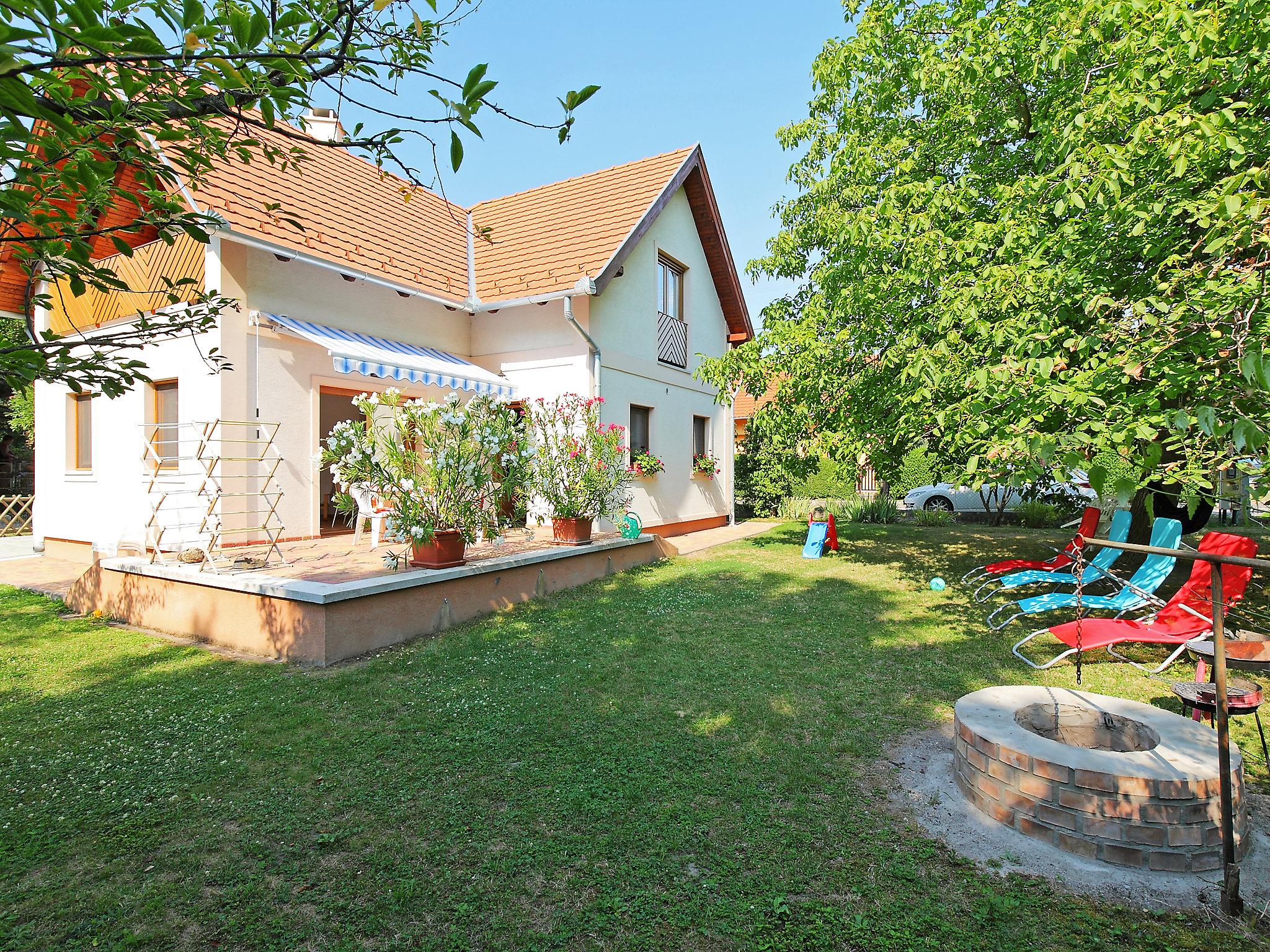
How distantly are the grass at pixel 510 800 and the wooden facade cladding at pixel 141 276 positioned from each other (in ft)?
21.8

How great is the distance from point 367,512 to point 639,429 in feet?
25.1

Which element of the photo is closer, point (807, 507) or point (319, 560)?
point (319, 560)

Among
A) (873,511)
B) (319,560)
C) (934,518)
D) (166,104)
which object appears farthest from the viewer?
(873,511)

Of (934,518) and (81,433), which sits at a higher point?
(81,433)

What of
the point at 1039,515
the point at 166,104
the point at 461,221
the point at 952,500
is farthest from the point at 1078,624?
the point at 952,500

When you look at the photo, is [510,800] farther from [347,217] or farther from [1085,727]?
[347,217]

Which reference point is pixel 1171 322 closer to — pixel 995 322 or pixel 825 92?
pixel 995 322

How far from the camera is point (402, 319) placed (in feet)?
47.2

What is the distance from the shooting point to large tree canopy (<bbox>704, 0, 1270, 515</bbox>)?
17.9 ft

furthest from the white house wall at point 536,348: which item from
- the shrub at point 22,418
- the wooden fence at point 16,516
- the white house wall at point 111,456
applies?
the shrub at point 22,418

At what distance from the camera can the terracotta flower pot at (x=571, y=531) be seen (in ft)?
38.5

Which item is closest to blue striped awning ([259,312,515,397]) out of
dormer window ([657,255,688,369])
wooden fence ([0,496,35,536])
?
dormer window ([657,255,688,369])

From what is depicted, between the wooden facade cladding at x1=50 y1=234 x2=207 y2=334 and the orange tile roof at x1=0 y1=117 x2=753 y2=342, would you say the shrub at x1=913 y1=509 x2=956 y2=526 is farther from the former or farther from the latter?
the wooden facade cladding at x1=50 y1=234 x2=207 y2=334

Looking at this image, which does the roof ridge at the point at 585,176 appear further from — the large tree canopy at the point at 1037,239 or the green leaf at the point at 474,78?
the green leaf at the point at 474,78
